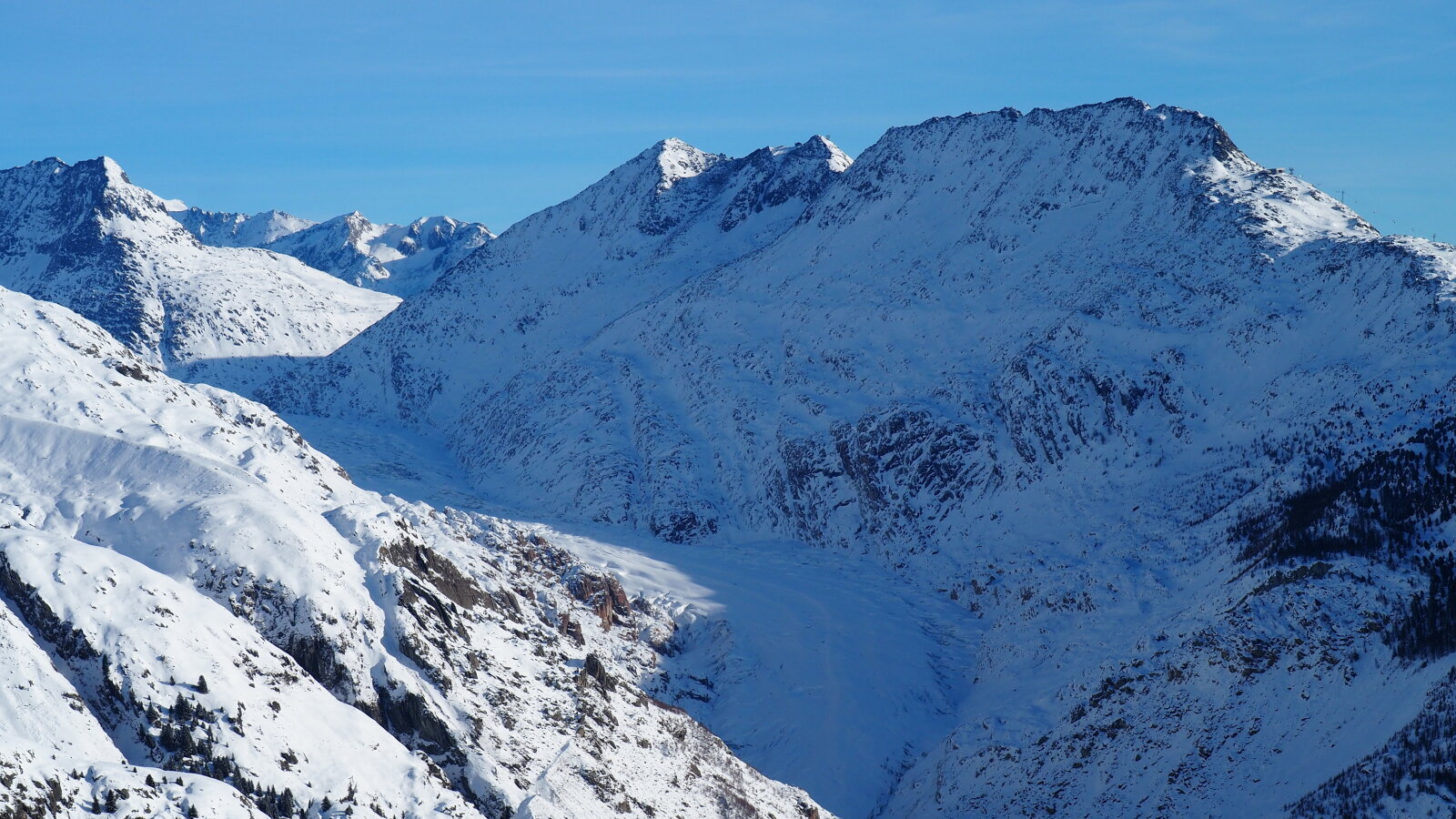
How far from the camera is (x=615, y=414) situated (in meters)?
102

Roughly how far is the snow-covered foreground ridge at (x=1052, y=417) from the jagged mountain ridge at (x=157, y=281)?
48.0 feet

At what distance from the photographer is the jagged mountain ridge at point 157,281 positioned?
137 metres

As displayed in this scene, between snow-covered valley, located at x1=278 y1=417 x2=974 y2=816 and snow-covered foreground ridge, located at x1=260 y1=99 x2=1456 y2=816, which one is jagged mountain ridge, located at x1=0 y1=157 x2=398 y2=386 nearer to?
snow-covered foreground ridge, located at x1=260 y1=99 x2=1456 y2=816

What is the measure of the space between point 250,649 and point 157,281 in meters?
125

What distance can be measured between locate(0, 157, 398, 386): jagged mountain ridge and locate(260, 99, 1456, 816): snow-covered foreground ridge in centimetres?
1463

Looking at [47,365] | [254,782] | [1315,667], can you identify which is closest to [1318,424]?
[1315,667]

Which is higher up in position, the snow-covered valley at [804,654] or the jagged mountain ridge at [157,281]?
the jagged mountain ridge at [157,281]

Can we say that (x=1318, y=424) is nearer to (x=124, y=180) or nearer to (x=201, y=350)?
(x=201, y=350)

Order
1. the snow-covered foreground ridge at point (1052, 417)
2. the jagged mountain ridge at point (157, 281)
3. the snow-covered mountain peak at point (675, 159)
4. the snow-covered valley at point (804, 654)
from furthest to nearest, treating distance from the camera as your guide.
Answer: the snow-covered mountain peak at point (675, 159), the jagged mountain ridge at point (157, 281), the snow-covered valley at point (804, 654), the snow-covered foreground ridge at point (1052, 417)

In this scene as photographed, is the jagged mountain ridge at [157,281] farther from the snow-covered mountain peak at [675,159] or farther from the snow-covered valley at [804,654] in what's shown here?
the snow-covered valley at [804,654]

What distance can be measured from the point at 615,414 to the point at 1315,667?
64.0 meters

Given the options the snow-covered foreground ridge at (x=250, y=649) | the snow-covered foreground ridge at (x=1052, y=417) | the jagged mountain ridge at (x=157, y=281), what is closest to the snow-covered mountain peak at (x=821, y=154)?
the snow-covered foreground ridge at (x=1052, y=417)

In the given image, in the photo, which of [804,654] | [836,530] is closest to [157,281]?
[836,530]

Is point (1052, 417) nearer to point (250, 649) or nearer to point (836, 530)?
point (836, 530)
